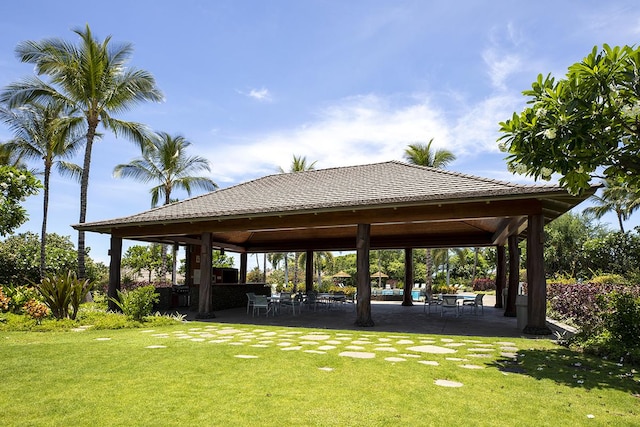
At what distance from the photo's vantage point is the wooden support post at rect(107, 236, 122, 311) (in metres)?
14.4

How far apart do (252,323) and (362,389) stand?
7.49 metres

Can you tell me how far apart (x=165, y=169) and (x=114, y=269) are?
40.0 feet

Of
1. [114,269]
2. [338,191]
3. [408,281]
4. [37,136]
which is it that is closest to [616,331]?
[338,191]

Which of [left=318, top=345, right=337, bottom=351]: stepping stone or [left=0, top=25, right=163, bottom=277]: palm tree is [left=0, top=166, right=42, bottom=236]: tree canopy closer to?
[left=0, top=25, right=163, bottom=277]: palm tree

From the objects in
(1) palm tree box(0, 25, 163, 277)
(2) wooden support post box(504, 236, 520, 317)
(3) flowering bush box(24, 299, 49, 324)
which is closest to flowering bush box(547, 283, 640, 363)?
(2) wooden support post box(504, 236, 520, 317)

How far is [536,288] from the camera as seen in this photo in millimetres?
9484

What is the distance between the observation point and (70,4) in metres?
9.64

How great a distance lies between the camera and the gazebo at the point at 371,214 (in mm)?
9562

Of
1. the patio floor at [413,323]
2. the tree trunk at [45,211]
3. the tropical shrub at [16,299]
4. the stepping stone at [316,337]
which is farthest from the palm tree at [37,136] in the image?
the stepping stone at [316,337]

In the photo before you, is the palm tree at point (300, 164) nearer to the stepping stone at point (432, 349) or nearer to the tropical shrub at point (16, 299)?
the tropical shrub at point (16, 299)

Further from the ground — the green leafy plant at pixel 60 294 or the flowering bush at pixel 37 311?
the green leafy plant at pixel 60 294

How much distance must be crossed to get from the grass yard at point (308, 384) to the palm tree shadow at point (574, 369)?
0.02 m

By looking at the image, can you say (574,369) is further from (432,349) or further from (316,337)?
(316,337)

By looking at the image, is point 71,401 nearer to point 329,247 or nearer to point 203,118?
point 203,118
